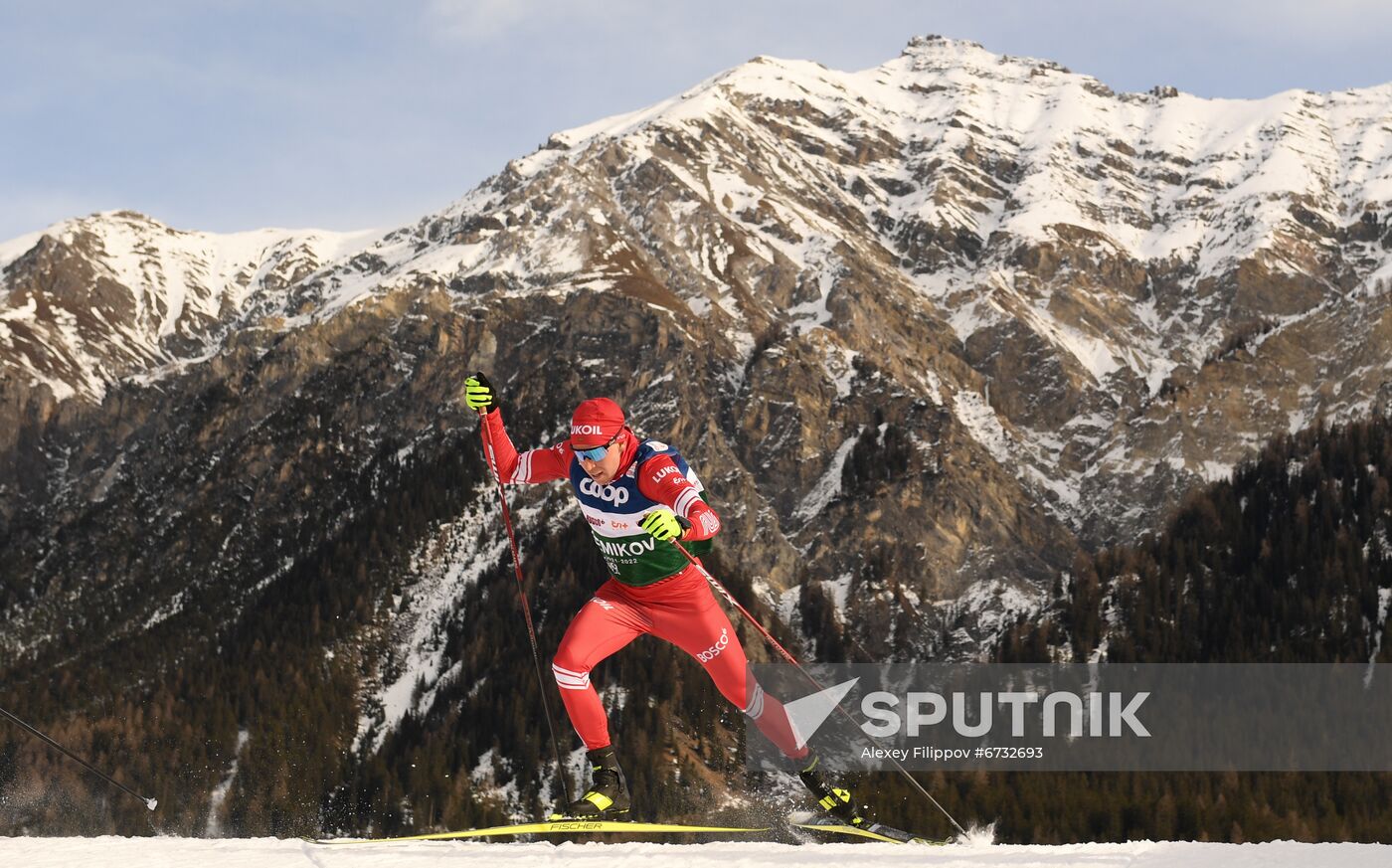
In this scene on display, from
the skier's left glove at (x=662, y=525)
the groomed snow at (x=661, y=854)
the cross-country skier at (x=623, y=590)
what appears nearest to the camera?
the groomed snow at (x=661, y=854)

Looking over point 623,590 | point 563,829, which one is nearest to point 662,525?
point 623,590

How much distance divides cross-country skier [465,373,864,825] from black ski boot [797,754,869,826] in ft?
0.06

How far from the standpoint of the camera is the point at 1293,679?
534 feet

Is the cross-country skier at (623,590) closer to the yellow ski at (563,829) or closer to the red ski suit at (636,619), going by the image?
the red ski suit at (636,619)

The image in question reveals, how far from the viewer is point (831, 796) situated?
17.1 m

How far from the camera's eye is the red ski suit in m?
15.9

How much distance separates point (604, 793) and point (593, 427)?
4.51 meters

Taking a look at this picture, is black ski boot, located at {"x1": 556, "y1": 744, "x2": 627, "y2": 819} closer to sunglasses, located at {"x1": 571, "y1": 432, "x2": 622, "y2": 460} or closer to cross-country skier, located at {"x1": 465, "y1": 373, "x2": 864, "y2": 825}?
cross-country skier, located at {"x1": 465, "y1": 373, "x2": 864, "y2": 825}

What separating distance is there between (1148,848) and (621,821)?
6064 mm

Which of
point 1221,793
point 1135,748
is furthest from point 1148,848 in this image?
point 1135,748

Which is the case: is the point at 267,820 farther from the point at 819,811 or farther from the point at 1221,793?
the point at 819,811

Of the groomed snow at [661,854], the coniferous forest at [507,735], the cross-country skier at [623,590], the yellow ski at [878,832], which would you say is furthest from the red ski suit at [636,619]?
the coniferous forest at [507,735]

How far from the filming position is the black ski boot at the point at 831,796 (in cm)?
1700

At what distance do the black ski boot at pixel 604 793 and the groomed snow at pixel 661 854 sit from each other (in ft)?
1.35
